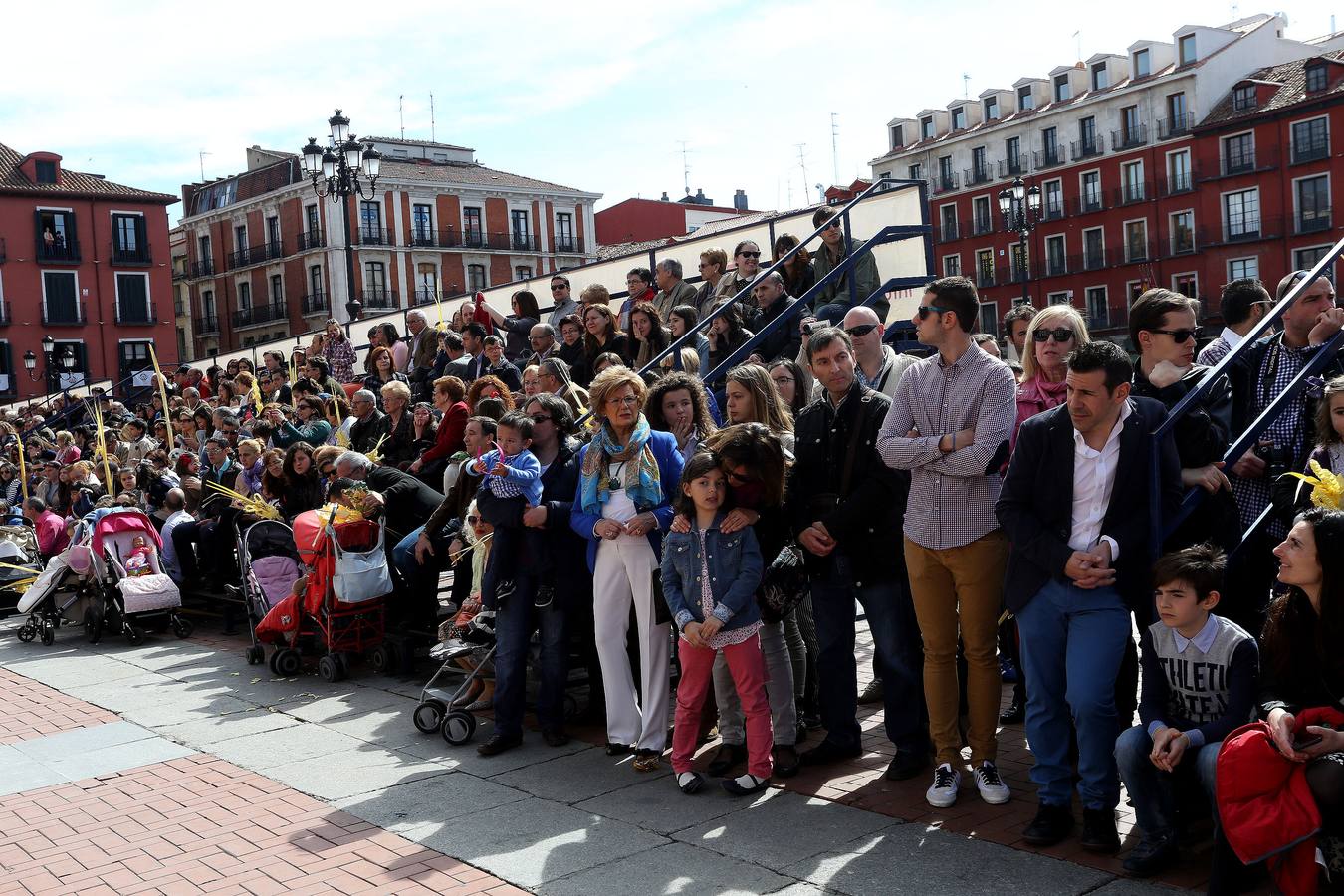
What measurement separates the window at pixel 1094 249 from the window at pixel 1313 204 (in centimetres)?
888

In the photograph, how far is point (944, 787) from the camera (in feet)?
17.3

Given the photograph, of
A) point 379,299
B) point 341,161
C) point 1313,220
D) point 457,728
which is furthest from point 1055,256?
point 457,728

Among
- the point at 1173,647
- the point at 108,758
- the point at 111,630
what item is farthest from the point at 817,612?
the point at 111,630

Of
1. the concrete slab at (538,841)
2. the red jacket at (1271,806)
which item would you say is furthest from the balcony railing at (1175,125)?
the red jacket at (1271,806)

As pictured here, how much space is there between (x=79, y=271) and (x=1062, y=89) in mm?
45120

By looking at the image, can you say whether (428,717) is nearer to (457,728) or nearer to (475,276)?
(457,728)

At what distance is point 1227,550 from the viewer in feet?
16.1

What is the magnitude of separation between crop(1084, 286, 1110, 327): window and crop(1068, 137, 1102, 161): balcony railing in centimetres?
644

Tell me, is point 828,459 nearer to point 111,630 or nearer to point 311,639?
point 311,639

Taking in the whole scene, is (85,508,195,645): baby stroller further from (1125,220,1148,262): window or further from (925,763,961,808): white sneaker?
(1125,220,1148,262): window

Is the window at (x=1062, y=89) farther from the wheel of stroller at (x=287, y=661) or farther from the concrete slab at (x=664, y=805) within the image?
the concrete slab at (x=664, y=805)

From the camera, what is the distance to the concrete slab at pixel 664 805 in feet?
17.8

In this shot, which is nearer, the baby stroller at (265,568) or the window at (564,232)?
the baby stroller at (265,568)

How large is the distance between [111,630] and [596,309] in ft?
17.2
